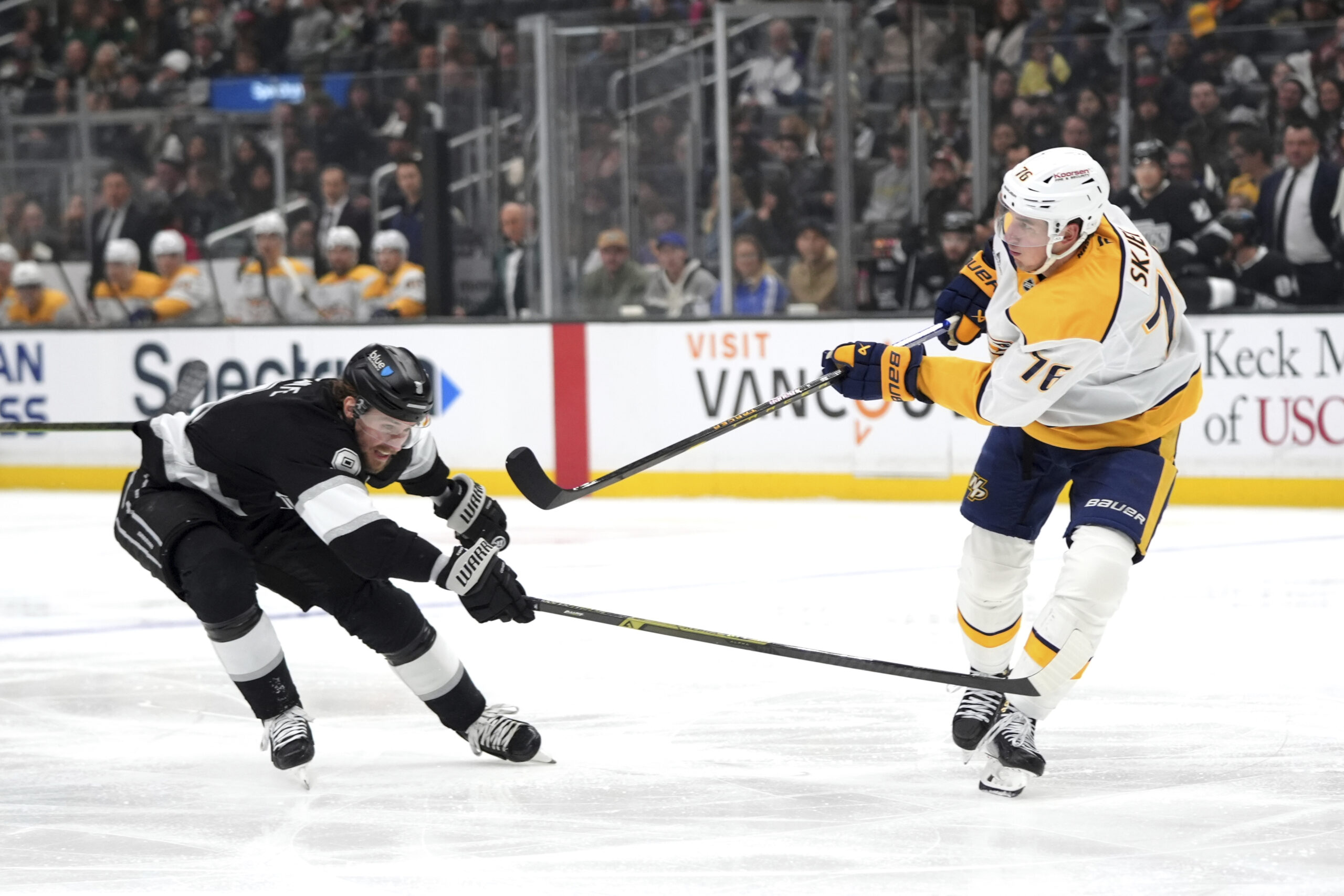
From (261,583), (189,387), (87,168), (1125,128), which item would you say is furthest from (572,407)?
(261,583)

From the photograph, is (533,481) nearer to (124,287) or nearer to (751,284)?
(751,284)

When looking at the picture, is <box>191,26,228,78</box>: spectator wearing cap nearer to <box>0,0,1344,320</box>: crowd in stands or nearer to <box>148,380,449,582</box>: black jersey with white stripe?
<box>0,0,1344,320</box>: crowd in stands

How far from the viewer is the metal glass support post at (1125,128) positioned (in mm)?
7965

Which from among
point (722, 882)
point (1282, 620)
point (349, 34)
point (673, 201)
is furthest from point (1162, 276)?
point (349, 34)

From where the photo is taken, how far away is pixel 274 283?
9.23 metres

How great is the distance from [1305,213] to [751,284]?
243cm

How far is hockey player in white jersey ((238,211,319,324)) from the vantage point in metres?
9.16

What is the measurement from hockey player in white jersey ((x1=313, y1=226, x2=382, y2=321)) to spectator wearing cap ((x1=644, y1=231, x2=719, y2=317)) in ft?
4.89

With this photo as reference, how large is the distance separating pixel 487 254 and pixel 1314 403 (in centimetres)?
389

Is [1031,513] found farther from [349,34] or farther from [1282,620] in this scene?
[349,34]

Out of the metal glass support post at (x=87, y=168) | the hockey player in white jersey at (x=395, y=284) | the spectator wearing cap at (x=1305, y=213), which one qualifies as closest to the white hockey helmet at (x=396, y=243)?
the hockey player in white jersey at (x=395, y=284)

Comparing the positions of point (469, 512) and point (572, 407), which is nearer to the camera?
point (469, 512)

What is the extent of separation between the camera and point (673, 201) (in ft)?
27.9

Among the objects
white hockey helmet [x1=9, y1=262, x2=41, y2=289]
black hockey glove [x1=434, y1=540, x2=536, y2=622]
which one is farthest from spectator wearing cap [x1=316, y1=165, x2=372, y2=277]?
black hockey glove [x1=434, y1=540, x2=536, y2=622]
